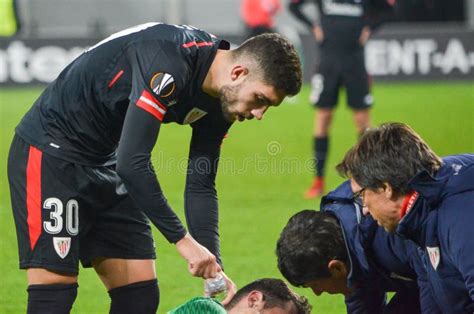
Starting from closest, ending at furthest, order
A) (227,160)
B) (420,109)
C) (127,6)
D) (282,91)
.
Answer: (282,91) → (227,160) → (420,109) → (127,6)

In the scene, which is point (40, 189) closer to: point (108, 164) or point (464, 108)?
point (108, 164)

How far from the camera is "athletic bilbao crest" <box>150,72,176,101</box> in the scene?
407 cm

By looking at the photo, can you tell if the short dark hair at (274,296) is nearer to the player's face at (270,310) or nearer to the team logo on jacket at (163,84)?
the player's face at (270,310)

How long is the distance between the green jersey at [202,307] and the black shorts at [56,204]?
597mm

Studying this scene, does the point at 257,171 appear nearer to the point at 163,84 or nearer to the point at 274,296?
the point at 274,296

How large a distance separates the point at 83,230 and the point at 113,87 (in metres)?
0.70

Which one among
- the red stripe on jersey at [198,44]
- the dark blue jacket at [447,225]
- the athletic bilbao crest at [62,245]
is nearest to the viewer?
the dark blue jacket at [447,225]

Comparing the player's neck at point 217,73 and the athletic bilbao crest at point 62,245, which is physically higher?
the player's neck at point 217,73

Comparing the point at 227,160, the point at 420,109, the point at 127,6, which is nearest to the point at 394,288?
the point at 227,160

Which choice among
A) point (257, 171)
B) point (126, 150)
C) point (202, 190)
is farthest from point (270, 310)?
point (257, 171)

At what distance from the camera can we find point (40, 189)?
446 centimetres

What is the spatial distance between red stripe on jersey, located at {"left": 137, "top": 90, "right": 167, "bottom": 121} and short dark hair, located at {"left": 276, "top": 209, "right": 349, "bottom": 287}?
2.56ft

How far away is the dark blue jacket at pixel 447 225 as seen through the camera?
11.9ft

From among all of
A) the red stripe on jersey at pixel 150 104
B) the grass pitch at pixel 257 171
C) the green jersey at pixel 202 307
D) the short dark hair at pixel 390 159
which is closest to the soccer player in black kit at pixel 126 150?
the red stripe on jersey at pixel 150 104
